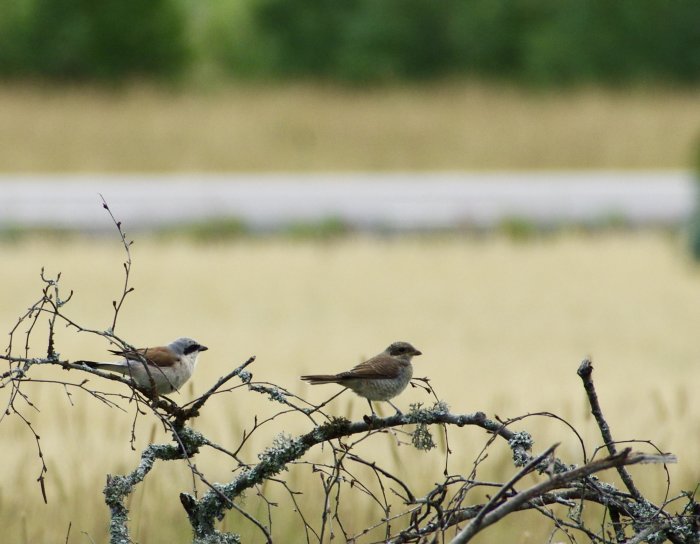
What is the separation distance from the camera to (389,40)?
101 feet

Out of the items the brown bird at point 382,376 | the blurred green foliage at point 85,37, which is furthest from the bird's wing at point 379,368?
the blurred green foliage at point 85,37

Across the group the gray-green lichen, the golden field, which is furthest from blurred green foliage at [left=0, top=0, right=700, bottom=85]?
the gray-green lichen

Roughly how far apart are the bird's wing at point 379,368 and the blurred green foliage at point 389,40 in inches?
1042

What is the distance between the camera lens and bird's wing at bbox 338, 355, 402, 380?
335 centimetres

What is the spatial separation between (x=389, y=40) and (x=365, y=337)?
73.3 ft

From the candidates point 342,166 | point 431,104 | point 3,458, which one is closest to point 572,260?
point 3,458

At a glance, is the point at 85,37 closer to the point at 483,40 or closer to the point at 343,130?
the point at 343,130

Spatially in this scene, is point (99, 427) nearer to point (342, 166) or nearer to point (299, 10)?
point (342, 166)

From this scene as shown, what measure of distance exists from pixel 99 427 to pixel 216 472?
80 centimetres

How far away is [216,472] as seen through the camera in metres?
5.25

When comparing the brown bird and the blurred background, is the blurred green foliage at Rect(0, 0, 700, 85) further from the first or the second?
the brown bird

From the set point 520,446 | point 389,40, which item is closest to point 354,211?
point 520,446

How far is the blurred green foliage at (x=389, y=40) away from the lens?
29.2 metres

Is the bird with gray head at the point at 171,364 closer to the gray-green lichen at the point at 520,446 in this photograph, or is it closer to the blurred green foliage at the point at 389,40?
the gray-green lichen at the point at 520,446
